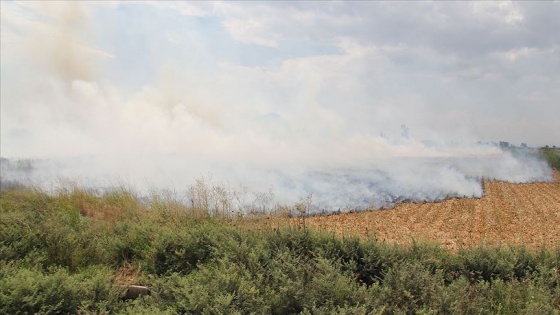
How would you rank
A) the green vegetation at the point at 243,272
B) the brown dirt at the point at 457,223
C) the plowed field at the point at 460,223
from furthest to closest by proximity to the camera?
the plowed field at the point at 460,223 < the brown dirt at the point at 457,223 < the green vegetation at the point at 243,272

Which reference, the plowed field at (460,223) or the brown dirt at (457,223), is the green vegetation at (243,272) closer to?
the brown dirt at (457,223)

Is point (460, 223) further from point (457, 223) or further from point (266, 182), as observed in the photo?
point (266, 182)

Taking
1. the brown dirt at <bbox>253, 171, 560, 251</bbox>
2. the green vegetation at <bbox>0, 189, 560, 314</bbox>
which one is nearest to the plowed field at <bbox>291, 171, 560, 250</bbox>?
the brown dirt at <bbox>253, 171, 560, 251</bbox>

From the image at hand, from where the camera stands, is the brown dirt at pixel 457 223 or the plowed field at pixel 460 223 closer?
the brown dirt at pixel 457 223

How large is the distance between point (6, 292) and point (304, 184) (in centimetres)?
2016

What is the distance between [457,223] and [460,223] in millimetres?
146

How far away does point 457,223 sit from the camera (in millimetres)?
17891

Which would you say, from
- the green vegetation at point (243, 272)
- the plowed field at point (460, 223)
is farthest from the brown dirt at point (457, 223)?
the green vegetation at point (243, 272)

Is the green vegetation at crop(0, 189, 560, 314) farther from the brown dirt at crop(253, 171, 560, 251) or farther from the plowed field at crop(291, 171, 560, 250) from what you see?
the plowed field at crop(291, 171, 560, 250)

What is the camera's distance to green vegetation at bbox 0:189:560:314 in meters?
6.37

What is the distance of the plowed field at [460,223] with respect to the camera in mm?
13875

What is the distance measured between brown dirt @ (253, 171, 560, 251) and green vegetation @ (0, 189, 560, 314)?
217cm

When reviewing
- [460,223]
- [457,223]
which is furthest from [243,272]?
[460,223]

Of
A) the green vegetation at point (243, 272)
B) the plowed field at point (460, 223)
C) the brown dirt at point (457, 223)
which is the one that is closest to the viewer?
the green vegetation at point (243, 272)
